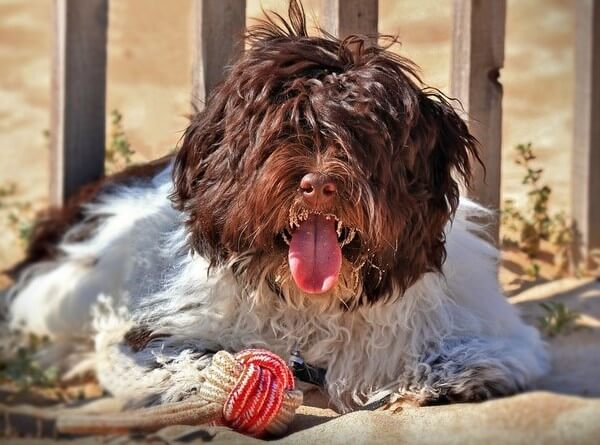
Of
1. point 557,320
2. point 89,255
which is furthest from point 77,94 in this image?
point 557,320

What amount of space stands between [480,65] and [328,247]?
1.51 meters

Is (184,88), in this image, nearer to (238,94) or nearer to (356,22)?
(356,22)

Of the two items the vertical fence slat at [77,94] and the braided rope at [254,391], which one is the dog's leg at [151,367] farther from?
the vertical fence slat at [77,94]

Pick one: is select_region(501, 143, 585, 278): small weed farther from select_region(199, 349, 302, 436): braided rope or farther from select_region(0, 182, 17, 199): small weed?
select_region(0, 182, 17, 199): small weed

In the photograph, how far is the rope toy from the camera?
3420mm

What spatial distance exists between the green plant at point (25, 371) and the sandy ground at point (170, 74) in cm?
120

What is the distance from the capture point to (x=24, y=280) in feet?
16.4

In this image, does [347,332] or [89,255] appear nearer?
[347,332]

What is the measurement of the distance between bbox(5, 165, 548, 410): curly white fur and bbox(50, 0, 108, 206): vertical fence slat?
111 centimetres

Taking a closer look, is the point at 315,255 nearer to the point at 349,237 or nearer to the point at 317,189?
the point at 349,237

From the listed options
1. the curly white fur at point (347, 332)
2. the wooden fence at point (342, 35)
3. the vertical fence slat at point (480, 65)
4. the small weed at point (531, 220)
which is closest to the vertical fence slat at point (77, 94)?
the wooden fence at point (342, 35)

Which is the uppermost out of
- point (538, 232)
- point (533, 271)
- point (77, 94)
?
point (77, 94)

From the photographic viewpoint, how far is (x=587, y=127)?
544cm

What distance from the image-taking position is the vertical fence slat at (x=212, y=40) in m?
4.63
